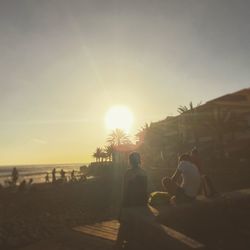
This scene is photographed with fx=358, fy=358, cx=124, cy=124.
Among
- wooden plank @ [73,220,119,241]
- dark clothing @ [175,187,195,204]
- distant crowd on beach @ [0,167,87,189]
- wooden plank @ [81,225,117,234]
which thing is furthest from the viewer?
distant crowd on beach @ [0,167,87,189]

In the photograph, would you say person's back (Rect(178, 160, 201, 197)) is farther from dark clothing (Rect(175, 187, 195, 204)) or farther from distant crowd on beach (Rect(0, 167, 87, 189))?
distant crowd on beach (Rect(0, 167, 87, 189))

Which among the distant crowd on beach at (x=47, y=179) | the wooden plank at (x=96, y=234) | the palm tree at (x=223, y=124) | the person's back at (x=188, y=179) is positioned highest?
the palm tree at (x=223, y=124)

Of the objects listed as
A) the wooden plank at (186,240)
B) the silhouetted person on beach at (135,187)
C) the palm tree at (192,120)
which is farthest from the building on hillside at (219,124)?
the wooden plank at (186,240)

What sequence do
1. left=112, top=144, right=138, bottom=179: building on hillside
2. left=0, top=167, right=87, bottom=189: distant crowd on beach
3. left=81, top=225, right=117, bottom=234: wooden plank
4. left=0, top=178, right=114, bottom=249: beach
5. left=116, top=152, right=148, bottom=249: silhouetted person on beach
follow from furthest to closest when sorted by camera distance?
1. left=112, top=144, right=138, bottom=179: building on hillside
2. left=0, top=167, right=87, bottom=189: distant crowd on beach
3. left=0, top=178, right=114, bottom=249: beach
4. left=81, top=225, right=117, bottom=234: wooden plank
5. left=116, top=152, right=148, bottom=249: silhouetted person on beach

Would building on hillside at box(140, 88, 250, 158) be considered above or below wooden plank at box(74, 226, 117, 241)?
above

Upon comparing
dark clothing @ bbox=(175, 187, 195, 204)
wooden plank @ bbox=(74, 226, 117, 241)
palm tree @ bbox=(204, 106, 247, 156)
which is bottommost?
wooden plank @ bbox=(74, 226, 117, 241)

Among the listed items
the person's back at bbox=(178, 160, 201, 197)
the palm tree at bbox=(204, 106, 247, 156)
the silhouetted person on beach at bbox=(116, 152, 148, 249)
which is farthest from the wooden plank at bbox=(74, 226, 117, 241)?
the palm tree at bbox=(204, 106, 247, 156)

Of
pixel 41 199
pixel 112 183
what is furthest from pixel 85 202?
pixel 112 183

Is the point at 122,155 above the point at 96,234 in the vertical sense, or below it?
above

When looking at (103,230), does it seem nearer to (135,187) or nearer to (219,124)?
(135,187)

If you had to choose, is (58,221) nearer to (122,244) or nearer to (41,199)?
(41,199)

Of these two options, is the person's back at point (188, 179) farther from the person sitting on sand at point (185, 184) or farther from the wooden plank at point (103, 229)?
the wooden plank at point (103, 229)

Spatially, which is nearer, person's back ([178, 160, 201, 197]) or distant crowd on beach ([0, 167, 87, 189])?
person's back ([178, 160, 201, 197])

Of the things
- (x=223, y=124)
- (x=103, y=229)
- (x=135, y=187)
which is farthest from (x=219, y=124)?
(x=135, y=187)
